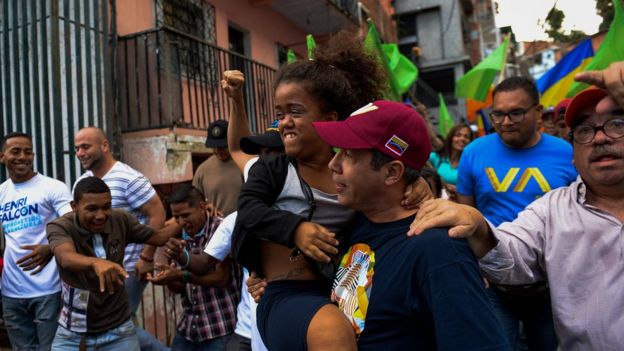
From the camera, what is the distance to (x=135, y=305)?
4.15m

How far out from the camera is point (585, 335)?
173 centimetres

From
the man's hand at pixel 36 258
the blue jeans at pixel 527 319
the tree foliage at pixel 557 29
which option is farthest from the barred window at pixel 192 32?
the tree foliage at pixel 557 29

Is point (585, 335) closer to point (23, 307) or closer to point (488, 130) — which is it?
point (23, 307)

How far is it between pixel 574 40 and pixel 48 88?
47.0 feet

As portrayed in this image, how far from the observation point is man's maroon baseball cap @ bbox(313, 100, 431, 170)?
1.52 meters

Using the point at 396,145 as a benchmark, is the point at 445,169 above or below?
above

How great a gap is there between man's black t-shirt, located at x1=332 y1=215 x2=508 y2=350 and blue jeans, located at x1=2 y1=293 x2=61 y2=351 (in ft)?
11.1

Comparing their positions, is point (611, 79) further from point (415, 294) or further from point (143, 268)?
point (143, 268)

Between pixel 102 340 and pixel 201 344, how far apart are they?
633 millimetres

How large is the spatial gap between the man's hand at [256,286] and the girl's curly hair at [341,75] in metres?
0.73

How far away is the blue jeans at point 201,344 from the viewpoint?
10.7ft

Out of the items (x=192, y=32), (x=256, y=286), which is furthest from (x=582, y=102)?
(x=192, y=32)

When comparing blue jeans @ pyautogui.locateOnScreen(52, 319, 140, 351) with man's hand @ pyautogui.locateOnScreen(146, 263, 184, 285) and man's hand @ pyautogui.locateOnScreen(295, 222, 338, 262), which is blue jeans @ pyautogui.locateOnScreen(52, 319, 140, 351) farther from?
man's hand @ pyautogui.locateOnScreen(295, 222, 338, 262)

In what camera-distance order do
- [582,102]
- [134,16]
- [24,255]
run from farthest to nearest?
[134,16] → [24,255] → [582,102]
